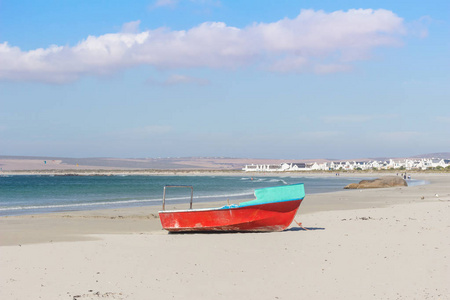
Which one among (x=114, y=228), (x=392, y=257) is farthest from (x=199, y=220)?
(x=392, y=257)

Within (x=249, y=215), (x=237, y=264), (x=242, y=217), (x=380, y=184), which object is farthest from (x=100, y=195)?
(x=237, y=264)

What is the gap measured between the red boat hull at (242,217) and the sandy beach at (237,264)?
0.57 meters

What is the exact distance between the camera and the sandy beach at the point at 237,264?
909 cm

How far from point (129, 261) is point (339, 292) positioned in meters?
5.19

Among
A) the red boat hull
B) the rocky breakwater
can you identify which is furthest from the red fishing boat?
the rocky breakwater

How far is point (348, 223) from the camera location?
19.1m

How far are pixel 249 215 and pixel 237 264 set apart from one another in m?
6.03

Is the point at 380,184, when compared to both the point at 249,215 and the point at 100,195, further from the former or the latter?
the point at 249,215

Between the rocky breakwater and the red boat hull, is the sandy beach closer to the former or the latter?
the red boat hull

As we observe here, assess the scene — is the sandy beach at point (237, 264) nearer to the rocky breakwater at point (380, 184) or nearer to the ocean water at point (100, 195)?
the ocean water at point (100, 195)

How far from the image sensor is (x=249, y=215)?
17422 millimetres

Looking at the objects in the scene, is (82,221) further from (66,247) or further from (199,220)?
(66,247)

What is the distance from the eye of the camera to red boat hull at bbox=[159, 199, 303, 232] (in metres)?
17.4

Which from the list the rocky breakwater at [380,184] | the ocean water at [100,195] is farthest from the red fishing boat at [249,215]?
the rocky breakwater at [380,184]
